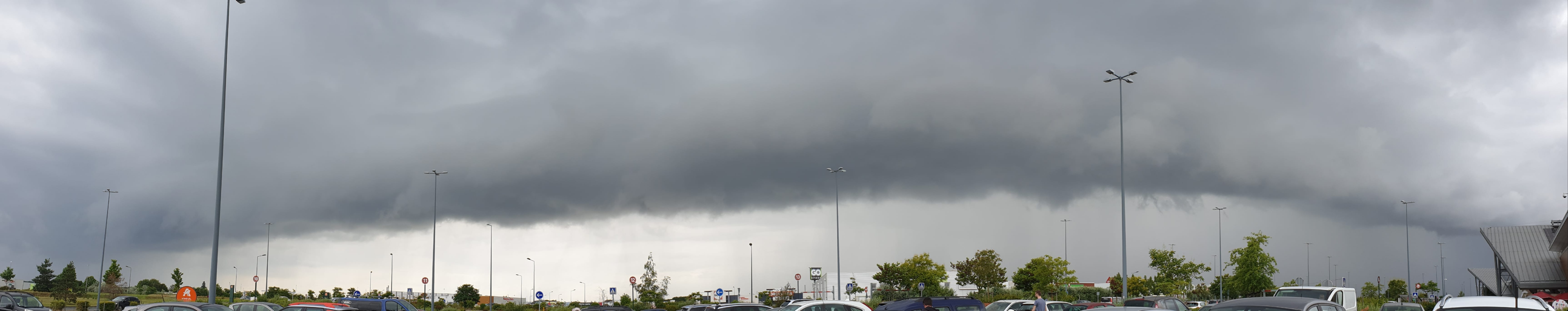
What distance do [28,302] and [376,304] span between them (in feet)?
51.0

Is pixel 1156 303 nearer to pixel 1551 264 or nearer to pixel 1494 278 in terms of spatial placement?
pixel 1551 264

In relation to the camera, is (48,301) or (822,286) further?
(822,286)

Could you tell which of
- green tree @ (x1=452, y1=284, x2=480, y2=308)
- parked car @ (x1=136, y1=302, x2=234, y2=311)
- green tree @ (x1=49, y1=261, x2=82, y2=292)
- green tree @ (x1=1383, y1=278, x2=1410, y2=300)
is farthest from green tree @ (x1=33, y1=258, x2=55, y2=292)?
green tree @ (x1=1383, y1=278, x2=1410, y2=300)

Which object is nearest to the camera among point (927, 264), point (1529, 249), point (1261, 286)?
point (1261, 286)

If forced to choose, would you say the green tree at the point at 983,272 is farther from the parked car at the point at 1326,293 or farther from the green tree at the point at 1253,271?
the parked car at the point at 1326,293

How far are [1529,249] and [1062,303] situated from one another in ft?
256

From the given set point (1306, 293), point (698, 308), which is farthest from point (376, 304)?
point (1306, 293)

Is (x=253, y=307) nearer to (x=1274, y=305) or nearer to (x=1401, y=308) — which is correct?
(x=1274, y=305)

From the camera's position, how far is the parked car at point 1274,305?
1281cm

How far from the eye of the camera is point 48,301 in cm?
7425

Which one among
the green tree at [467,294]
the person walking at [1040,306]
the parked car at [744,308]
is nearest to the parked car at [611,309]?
the parked car at [744,308]

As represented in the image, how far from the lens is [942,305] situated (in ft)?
79.6

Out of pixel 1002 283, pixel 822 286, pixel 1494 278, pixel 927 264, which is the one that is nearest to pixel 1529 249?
pixel 1002 283

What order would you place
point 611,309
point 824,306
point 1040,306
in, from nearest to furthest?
point 824,306 → point 1040,306 → point 611,309
